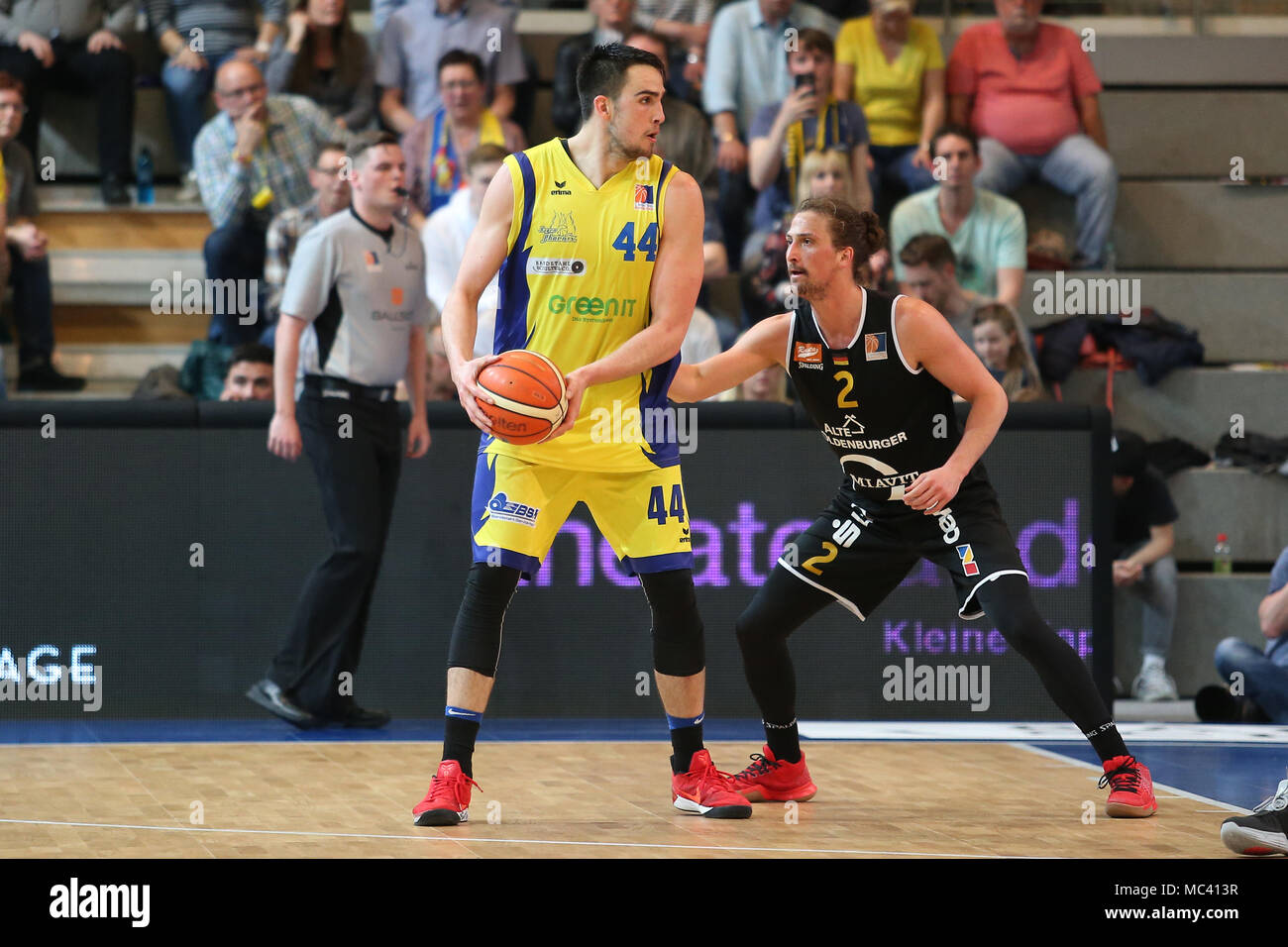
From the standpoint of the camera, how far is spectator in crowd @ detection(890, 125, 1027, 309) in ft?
32.3

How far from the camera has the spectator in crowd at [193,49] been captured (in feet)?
35.9

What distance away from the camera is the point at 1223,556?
955cm

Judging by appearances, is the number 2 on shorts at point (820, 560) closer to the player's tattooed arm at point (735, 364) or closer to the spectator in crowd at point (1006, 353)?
the player's tattooed arm at point (735, 364)

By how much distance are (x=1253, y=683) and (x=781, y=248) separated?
3.47 meters

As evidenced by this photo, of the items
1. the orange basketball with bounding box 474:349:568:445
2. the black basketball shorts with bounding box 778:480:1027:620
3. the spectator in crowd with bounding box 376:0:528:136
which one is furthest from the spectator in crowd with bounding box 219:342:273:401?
the orange basketball with bounding box 474:349:568:445

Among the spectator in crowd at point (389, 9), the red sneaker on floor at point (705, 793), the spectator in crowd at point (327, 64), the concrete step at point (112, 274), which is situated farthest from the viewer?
the spectator in crowd at point (389, 9)

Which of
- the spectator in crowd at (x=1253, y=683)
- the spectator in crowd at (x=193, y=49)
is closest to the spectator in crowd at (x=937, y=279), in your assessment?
the spectator in crowd at (x=1253, y=683)

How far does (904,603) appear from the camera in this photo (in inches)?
313

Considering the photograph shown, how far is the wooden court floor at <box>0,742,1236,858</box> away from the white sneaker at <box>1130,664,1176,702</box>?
2.09 meters

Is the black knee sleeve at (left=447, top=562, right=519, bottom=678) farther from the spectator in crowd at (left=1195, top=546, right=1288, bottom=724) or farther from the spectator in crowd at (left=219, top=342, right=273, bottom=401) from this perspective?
the spectator in crowd at (left=1195, top=546, right=1288, bottom=724)

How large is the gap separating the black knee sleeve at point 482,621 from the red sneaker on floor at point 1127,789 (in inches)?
80.2

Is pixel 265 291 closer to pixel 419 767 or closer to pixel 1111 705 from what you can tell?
pixel 419 767

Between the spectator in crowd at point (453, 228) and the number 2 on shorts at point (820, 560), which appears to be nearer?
the number 2 on shorts at point (820, 560)

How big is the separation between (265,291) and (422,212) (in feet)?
3.81
